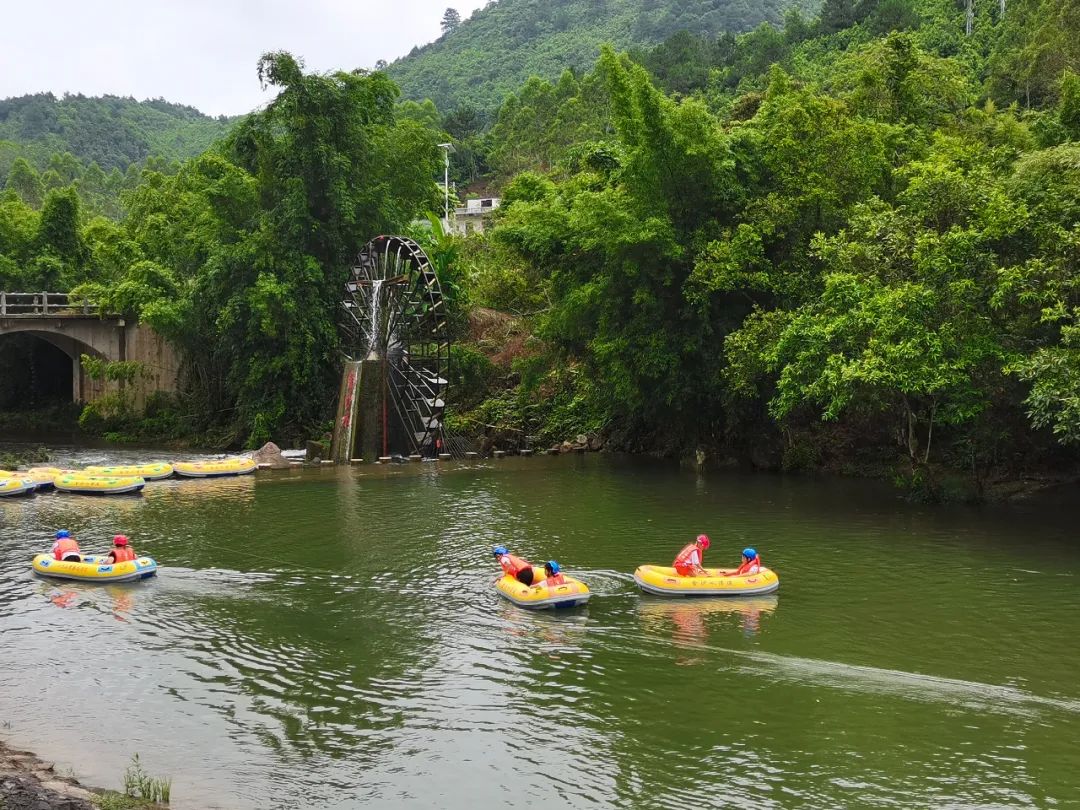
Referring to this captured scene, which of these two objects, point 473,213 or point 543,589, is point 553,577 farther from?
point 473,213

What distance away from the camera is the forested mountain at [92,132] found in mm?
170625

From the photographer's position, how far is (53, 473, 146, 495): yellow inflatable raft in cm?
2877

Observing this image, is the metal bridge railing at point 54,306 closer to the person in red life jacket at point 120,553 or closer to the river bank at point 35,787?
the person in red life jacket at point 120,553

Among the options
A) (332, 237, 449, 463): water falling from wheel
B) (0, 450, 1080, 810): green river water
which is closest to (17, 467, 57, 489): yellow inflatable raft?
(0, 450, 1080, 810): green river water

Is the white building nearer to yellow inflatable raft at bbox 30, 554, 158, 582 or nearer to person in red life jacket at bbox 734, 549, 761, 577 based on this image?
yellow inflatable raft at bbox 30, 554, 158, 582

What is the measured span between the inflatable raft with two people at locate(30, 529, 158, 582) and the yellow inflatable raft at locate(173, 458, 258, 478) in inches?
505

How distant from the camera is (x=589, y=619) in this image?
16609mm

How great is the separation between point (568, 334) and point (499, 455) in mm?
7080

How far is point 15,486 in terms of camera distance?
2852cm

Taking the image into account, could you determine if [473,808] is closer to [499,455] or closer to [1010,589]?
[1010,589]

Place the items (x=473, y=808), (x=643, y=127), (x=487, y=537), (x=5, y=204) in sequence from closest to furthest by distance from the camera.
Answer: (x=473, y=808), (x=487, y=537), (x=643, y=127), (x=5, y=204)

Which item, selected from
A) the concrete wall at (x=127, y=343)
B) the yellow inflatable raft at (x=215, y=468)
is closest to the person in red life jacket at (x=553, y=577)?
the yellow inflatable raft at (x=215, y=468)

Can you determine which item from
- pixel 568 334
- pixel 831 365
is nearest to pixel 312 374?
pixel 568 334

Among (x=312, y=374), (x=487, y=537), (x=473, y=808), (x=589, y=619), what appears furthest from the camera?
(x=312, y=374)
